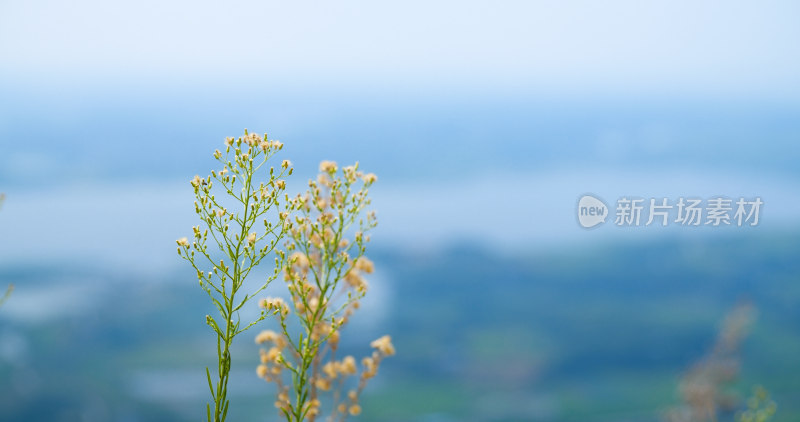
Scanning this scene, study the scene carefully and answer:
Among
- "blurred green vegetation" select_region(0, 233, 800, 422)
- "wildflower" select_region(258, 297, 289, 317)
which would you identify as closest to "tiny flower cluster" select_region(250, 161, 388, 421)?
"wildflower" select_region(258, 297, 289, 317)

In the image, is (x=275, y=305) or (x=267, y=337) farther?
(x=267, y=337)

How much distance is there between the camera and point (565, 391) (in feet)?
42.0

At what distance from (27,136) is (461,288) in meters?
8.50

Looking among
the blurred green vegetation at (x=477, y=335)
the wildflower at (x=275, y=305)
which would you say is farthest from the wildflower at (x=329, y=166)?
the blurred green vegetation at (x=477, y=335)

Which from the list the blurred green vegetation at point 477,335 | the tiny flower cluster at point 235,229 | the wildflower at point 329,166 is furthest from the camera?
the blurred green vegetation at point 477,335

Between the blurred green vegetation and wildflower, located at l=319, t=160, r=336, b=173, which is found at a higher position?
the blurred green vegetation

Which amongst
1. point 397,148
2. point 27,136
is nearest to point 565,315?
point 397,148

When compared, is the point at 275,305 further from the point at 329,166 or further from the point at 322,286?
the point at 329,166

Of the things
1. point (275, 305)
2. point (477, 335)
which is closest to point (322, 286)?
point (275, 305)

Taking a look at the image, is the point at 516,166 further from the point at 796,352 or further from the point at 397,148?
the point at 796,352

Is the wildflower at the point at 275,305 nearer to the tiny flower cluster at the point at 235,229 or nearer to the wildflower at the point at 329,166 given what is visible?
the tiny flower cluster at the point at 235,229

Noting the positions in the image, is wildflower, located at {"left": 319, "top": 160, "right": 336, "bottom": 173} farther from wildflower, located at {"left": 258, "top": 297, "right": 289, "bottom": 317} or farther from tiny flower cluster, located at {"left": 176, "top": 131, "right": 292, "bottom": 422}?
wildflower, located at {"left": 258, "top": 297, "right": 289, "bottom": 317}

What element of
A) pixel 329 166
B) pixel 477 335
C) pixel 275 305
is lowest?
pixel 275 305

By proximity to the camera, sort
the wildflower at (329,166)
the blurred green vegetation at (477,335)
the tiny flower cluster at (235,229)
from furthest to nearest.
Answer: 1. the blurred green vegetation at (477,335)
2. the wildflower at (329,166)
3. the tiny flower cluster at (235,229)
